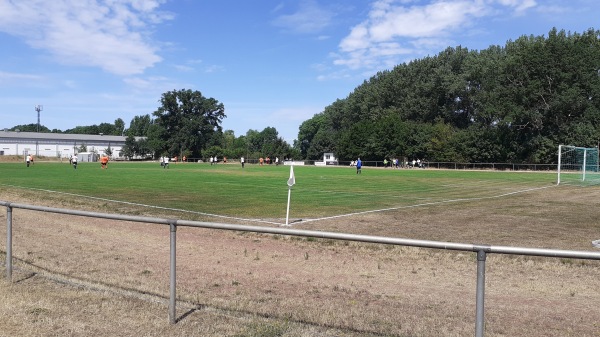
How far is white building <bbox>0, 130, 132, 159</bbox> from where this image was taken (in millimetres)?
139125

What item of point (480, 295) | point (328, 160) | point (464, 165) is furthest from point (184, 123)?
point (480, 295)

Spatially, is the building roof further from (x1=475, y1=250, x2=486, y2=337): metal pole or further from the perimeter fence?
(x1=475, y1=250, x2=486, y2=337): metal pole

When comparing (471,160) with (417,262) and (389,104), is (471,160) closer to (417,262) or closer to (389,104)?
(389,104)

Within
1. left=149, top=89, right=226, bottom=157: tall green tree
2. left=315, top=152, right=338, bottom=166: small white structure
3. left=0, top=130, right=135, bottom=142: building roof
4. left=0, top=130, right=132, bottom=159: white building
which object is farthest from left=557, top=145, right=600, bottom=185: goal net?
left=0, top=130, right=135, bottom=142: building roof

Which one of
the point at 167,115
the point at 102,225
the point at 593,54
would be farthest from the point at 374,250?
the point at 167,115

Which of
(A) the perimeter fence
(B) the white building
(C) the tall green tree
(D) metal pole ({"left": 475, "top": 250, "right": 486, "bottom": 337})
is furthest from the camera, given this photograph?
(B) the white building

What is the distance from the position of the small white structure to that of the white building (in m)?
62.7

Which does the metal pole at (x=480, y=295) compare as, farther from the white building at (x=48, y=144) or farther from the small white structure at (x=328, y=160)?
the white building at (x=48, y=144)

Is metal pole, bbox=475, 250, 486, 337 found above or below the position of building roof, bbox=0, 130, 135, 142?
below

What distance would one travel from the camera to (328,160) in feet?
364

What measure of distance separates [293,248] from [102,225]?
5.98m

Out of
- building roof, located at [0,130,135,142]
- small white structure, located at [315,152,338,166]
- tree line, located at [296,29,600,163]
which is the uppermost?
tree line, located at [296,29,600,163]

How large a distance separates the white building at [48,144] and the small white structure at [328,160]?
2469 inches

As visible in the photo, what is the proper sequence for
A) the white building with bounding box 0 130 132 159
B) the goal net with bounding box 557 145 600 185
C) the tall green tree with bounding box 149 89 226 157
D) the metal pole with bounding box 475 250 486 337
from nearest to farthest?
the metal pole with bounding box 475 250 486 337 → the goal net with bounding box 557 145 600 185 → the tall green tree with bounding box 149 89 226 157 → the white building with bounding box 0 130 132 159
